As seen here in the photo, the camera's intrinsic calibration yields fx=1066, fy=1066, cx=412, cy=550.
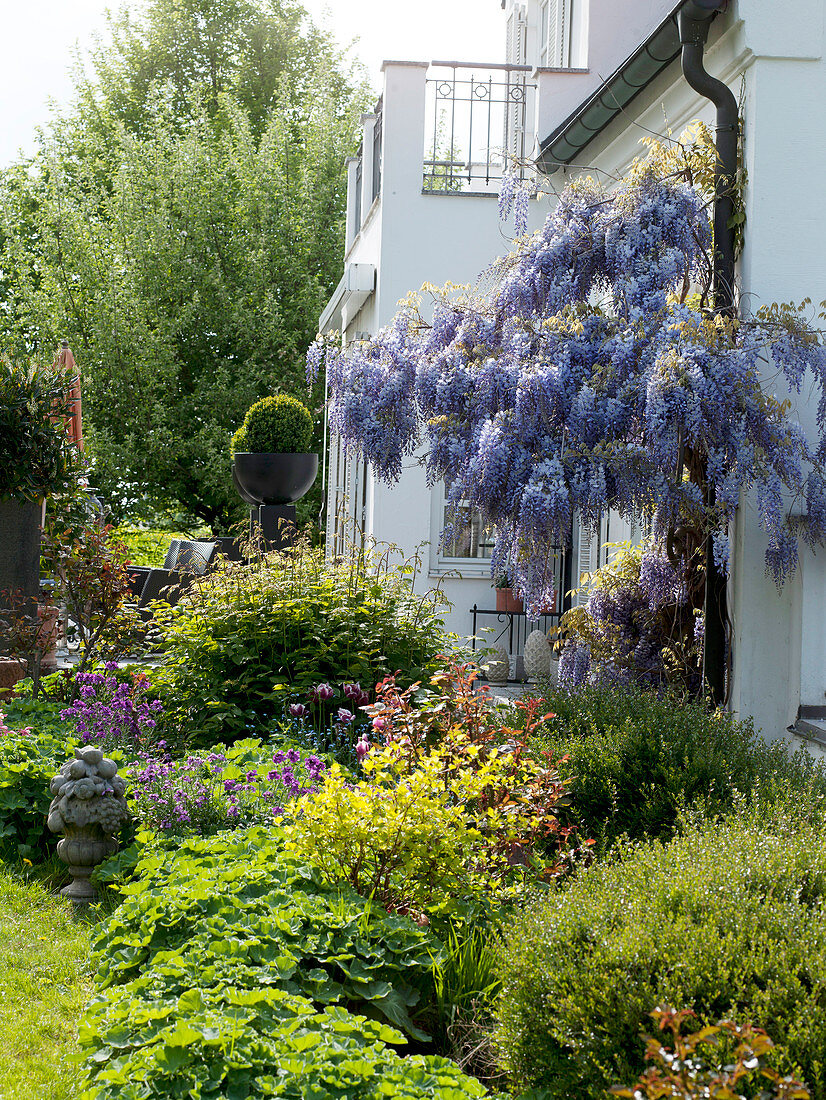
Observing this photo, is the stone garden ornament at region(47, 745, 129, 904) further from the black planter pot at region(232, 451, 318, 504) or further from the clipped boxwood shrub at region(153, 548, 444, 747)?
the black planter pot at region(232, 451, 318, 504)

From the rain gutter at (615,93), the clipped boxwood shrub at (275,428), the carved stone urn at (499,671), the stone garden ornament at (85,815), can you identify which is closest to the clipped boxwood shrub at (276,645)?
the stone garden ornament at (85,815)

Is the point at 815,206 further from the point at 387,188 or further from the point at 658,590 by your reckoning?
the point at 387,188

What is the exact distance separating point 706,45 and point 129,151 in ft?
44.8

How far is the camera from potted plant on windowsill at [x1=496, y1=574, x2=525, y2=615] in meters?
9.03

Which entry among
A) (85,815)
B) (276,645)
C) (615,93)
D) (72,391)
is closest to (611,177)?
(615,93)

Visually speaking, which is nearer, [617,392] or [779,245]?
[617,392]

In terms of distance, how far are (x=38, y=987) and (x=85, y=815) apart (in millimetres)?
774

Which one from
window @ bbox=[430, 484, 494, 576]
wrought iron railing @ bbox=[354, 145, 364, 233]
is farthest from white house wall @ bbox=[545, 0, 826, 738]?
wrought iron railing @ bbox=[354, 145, 364, 233]

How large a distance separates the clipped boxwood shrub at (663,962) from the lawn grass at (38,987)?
113cm

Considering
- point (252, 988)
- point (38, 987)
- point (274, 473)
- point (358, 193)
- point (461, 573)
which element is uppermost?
point (358, 193)

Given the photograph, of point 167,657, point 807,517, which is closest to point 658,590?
point 807,517

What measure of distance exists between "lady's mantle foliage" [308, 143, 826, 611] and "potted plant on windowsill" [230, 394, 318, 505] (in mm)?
4841

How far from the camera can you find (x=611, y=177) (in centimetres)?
610

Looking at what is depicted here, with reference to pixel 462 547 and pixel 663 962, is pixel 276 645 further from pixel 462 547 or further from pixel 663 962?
pixel 462 547
